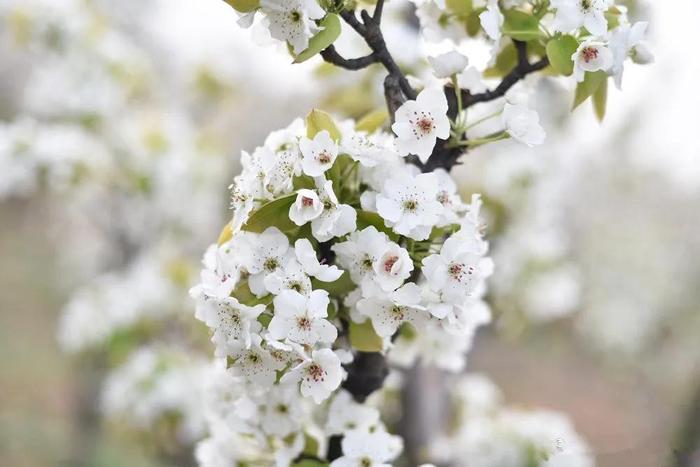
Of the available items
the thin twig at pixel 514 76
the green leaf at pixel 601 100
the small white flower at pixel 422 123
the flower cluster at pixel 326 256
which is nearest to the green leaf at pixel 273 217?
the flower cluster at pixel 326 256

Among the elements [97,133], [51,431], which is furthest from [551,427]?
[51,431]

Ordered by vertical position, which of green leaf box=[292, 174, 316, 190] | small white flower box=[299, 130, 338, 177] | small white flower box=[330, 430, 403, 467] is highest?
small white flower box=[299, 130, 338, 177]

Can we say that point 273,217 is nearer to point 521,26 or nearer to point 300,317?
point 300,317

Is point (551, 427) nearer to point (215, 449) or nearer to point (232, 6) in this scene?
point (215, 449)

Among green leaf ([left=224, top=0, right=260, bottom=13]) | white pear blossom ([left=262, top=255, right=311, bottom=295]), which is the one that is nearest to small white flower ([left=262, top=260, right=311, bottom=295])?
white pear blossom ([left=262, top=255, right=311, bottom=295])

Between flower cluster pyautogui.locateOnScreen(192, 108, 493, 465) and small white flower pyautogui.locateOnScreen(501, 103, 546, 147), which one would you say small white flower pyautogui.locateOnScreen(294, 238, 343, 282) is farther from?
small white flower pyautogui.locateOnScreen(501, 103, 546, 147)

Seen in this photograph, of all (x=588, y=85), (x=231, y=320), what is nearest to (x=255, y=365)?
(x=231, y=320)

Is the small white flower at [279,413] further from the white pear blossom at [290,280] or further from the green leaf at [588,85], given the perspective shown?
the green leaf at [588,85]
